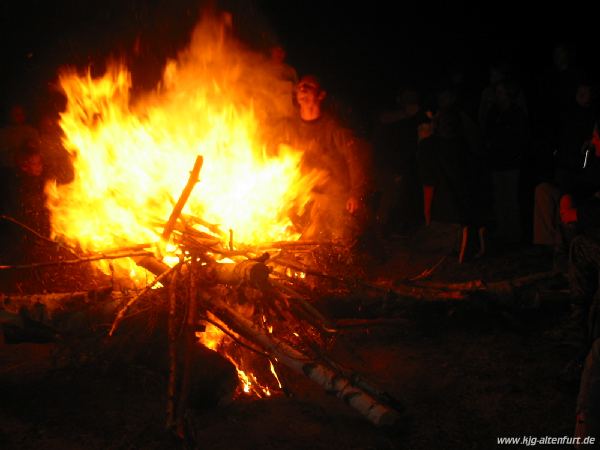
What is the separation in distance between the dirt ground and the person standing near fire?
6.06 ft

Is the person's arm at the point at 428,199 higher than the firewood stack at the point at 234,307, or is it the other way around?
the person's arm at the point at 428,199

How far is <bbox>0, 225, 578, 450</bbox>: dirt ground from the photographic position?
146 inches

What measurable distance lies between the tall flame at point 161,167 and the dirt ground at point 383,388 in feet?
4.72

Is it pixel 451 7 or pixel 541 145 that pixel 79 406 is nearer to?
pixel 541 145

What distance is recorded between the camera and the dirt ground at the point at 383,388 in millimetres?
3707

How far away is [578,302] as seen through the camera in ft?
14.9

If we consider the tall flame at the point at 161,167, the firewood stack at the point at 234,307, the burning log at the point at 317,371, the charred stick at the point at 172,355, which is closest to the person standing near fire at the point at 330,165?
the tall flame at the point at 161,167

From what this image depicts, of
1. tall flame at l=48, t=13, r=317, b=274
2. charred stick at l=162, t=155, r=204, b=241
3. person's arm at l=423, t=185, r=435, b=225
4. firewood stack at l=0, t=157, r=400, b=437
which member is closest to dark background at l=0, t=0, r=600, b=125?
person's arm at l=423, t=185, r=435, b=225

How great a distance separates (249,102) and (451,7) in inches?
225

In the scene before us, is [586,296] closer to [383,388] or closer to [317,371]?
[383,388]

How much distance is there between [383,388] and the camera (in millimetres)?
4309

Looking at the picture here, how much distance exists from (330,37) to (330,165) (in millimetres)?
5019

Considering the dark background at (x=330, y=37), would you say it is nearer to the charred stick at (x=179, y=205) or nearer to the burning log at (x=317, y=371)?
the charred stick at (x=179, y=205)

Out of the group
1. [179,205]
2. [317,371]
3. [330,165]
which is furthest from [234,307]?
[330,165]
